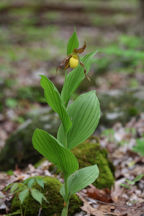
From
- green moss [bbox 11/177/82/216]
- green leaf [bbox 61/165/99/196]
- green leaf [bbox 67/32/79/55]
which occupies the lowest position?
green moss [bbox 11/177/82/216]

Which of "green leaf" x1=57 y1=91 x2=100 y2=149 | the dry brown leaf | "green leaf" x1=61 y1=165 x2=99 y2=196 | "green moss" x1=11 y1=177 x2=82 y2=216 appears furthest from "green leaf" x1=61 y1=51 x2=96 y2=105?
the dry brown leaf

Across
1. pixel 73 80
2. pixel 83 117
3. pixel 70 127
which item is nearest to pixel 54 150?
pixel 70 127

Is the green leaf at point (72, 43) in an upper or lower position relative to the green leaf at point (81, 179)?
upper

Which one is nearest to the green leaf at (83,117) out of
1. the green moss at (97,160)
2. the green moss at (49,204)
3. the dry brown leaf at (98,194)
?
the green moss at (49,204)

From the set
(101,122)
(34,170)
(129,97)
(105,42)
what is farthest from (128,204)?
(105,42)

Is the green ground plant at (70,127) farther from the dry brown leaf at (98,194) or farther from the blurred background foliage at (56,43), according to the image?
the dry brown leaf at (98,194)

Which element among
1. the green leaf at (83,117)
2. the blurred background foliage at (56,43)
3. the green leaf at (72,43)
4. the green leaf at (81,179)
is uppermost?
the blurred background foliage at (56,43)

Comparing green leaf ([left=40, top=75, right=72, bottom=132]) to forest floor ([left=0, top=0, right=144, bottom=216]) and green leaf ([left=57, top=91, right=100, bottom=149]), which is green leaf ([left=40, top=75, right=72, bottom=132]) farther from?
forest floor ([left=0, top=0, right=144, bottom=216])

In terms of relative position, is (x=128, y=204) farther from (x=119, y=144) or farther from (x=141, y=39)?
(x=141, y=39)
